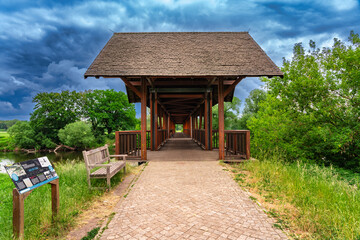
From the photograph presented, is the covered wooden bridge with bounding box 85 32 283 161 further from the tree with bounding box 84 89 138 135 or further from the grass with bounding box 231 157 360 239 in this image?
the tree with bounding box 84 89 138 135

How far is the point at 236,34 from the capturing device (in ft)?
32.7

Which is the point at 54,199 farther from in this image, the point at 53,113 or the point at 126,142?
the point at 53,113

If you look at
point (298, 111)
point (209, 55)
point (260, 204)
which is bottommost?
point (260, 204)

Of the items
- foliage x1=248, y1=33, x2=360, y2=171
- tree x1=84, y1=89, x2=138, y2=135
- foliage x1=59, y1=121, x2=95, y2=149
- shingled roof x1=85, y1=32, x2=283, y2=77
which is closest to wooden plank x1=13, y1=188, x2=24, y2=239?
shingled roof x1=85, y1=32, x2=283, y2=77

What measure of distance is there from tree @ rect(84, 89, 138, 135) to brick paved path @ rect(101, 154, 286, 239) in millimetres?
28718

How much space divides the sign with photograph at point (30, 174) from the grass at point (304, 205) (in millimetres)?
3088

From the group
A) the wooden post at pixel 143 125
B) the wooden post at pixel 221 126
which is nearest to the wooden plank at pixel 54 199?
the wooden post at pixel 143 125

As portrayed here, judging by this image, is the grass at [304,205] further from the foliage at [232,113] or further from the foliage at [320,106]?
the foliage at [232,113]

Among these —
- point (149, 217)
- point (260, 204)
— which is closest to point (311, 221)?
point (260, 204)

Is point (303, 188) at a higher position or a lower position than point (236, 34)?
lower

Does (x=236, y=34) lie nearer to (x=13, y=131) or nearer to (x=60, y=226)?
(x=60, y=226)

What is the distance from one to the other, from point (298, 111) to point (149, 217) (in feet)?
29.7

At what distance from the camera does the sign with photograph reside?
6.81ft

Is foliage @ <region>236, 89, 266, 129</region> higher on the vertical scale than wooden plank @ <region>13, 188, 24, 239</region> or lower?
higher
